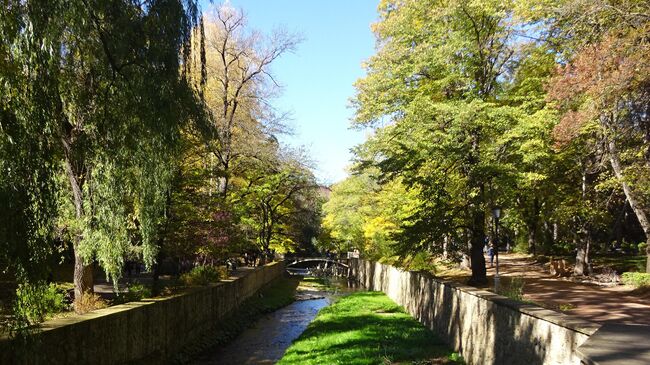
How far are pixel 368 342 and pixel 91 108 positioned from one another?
33.2 feet

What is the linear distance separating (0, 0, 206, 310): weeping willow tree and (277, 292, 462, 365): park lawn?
636cm

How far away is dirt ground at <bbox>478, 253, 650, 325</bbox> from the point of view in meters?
11.7

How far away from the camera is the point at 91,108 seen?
6.94 metres

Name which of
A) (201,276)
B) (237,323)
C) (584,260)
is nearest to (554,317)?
(201,276)

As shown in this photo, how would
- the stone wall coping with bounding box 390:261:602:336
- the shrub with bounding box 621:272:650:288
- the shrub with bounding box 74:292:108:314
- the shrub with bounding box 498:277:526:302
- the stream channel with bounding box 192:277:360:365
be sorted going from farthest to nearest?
the shrub with bounding box 621:272:650:288, the stream channel with bounding box 192:277:360:365, the shrub with bounding box 498:277:526:302, the shrub with bounding box 74:292:108:314, the stone wall coping with bounding box 390:261:602:336

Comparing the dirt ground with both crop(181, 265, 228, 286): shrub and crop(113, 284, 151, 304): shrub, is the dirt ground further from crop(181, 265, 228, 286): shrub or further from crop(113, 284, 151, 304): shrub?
crop(181, 265, 228, 286): shrub

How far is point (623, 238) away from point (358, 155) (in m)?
26.3

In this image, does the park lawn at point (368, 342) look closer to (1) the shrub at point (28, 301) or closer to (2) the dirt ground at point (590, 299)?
(2) the dirt ground at point (590, 299)

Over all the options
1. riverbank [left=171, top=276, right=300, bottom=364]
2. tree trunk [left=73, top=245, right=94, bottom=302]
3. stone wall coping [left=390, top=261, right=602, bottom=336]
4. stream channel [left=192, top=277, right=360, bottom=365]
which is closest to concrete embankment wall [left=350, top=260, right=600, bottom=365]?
stone wall coping [left=390, top=261, right=602, bottom=336]

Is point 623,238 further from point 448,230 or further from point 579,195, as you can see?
point 448,230

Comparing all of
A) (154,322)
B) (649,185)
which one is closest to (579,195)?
(649,185)

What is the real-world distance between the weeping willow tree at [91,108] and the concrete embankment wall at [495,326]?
5.89 meters

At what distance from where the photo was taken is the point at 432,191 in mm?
16484

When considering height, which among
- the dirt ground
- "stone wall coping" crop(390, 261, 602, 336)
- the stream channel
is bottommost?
the stream channel
